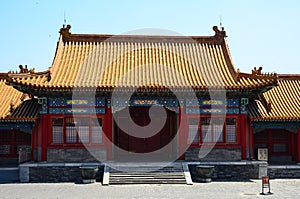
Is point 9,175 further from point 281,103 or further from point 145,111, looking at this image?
point 281,103

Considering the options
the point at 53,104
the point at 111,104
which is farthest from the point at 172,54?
the point at 53,104

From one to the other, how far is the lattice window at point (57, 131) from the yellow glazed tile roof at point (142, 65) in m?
1.79

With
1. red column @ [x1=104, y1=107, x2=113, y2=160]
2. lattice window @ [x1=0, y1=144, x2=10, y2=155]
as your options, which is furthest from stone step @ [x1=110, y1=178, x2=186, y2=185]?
lattice window @ [x1=0, y1=144, x2=10, y2=155]

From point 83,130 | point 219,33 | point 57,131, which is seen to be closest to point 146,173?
point 83,130

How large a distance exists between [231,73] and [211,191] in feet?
24.2

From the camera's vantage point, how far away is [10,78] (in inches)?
725

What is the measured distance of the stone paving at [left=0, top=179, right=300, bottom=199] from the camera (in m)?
15.0

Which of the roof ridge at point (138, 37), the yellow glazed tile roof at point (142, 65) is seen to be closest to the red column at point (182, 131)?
the yellow glazed tile roof at point (142, 65)

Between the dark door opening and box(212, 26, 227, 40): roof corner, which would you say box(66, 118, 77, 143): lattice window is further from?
box(212, 26, 227, 40): roof corner

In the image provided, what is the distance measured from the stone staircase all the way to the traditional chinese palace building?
1.24 meters

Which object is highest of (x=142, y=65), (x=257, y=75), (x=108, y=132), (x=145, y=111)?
(x=142, y=65)

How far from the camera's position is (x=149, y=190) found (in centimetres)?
1605

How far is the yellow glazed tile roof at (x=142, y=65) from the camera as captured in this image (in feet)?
63.8

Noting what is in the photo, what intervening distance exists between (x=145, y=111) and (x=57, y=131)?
4561mm
